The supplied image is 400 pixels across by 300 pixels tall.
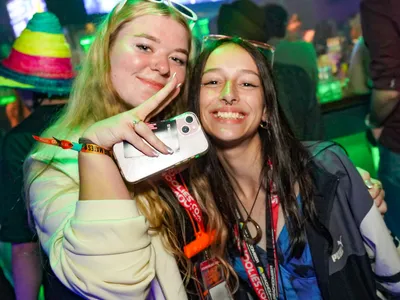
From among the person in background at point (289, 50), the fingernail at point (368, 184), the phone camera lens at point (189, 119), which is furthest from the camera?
the person in background at point (289, 50)

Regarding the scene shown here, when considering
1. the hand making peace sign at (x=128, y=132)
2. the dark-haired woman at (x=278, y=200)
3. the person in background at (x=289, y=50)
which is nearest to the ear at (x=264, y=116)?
the dark-haired woman at (x=278, y=200)

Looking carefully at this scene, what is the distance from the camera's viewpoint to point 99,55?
1.53 meters

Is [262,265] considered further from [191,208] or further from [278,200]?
[191,208]

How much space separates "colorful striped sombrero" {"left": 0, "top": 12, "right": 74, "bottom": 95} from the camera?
2.28 m

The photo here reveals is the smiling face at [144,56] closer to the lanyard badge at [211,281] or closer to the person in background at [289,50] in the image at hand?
the lanyard badge at [211,281]

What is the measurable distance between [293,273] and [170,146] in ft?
2.91

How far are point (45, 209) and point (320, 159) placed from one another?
1175 millimetres

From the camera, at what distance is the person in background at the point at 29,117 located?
1863mm

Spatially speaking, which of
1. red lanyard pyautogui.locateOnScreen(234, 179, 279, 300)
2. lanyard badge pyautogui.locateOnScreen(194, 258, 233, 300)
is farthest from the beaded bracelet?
red lanyard pyautogui.locateOnScreen(234, 179, 279, 300)

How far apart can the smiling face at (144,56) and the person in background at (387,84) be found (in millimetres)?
1312

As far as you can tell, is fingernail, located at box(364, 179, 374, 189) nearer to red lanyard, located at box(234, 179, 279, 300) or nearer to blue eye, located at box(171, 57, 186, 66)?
red lanyard, located at box(234, 179, 279, 300)

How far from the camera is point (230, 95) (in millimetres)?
1676

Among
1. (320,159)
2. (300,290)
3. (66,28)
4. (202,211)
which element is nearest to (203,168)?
(202,211)

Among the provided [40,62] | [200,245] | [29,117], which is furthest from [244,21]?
[200,245]
